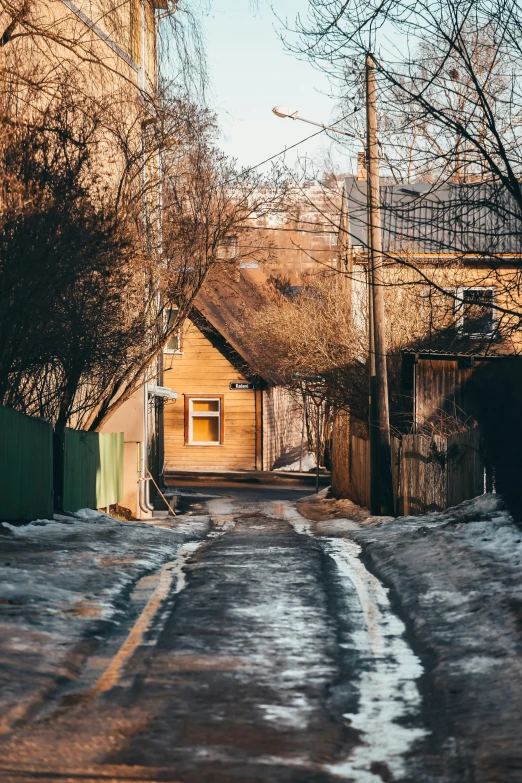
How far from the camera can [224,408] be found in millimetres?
43344

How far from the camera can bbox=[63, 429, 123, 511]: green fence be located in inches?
761

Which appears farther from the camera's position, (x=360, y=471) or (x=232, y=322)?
(x=232, y=322)

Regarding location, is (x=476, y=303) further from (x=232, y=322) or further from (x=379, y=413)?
(x=232, y=322)

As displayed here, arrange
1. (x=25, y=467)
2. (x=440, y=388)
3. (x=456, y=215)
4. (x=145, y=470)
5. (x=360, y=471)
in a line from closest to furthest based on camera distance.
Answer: (x=456, y=215)
(x=25, y=467)
(x=440, y=388)
(x=360, y=471)
(x=145, y=470)

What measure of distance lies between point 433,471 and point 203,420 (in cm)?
2550

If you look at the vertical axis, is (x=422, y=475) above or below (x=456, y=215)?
below

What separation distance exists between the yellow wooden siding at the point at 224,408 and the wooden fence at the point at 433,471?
696 inches

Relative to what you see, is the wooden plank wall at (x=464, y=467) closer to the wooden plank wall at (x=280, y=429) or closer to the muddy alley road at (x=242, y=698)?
the muddy alley road at (x=242, y=698)

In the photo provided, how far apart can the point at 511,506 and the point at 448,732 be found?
28.0 feet

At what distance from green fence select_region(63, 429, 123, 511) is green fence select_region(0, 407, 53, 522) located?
6.70ft

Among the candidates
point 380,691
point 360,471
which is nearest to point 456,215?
point 380,691

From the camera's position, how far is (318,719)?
18.4ft

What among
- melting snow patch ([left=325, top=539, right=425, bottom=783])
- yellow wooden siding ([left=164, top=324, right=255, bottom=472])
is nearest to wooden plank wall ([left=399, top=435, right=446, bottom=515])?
melting snow patch ([left=325, top=539, right=425, bottom=783])

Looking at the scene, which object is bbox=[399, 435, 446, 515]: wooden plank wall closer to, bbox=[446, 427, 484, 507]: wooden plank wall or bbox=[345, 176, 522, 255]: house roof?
bbox=[446, 427, 484, 507]: wooden plank wall
